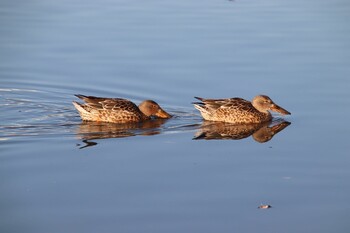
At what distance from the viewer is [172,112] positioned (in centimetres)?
1407

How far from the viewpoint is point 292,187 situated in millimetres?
10172

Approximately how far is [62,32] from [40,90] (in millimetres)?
3958

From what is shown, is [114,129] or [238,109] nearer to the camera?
[114,129]

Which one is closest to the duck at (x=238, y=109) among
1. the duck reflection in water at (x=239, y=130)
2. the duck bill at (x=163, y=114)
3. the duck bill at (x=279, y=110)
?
the duck bill at (x=279, y=110)

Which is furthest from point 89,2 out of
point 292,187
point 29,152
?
point 292,187

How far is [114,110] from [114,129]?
45cm

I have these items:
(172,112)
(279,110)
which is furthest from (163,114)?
(279,110)

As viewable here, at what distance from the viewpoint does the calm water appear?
9281mm

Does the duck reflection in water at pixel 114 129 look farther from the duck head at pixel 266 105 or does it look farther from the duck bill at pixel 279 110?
the duck bill at pixel 279 110

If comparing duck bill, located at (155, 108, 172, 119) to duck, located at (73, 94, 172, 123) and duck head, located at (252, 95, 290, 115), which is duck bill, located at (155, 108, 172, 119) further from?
duck head, located at (252, 95, 290, 115)

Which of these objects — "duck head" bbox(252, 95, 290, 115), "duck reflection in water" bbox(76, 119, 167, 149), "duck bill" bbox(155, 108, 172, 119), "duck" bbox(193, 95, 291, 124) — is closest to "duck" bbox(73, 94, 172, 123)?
"duck bill" bbox(155, 108, 172, 119)

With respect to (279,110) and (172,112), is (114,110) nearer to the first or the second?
(172,112)

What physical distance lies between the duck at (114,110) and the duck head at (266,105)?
1.37m

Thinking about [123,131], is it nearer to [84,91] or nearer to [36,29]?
[84,91]
